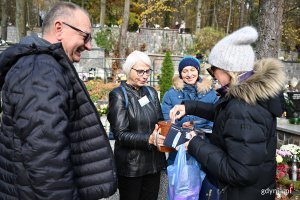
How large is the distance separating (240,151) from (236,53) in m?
0.60

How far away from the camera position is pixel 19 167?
5.28ft

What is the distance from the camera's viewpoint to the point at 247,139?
6.06 feet

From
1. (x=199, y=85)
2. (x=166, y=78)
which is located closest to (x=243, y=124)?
(x=199, y=85)

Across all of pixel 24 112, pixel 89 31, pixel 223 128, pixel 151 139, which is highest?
pixel 89 31

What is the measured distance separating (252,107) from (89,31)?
1.03 meters

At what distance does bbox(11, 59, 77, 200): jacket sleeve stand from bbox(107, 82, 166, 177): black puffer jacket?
113 centimetres

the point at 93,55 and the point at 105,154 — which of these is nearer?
the point at 105,154

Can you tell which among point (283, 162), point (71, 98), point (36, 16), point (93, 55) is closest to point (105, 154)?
point (71, 98)

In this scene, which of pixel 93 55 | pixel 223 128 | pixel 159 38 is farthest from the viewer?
pixel 159 38

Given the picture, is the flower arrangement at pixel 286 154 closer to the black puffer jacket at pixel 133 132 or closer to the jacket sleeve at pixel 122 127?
the black puffer jacket at pixel 133 132

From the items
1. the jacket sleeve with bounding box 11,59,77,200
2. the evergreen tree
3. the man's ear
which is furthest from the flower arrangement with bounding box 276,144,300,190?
the evergreen tree

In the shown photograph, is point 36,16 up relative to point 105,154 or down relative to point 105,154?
up

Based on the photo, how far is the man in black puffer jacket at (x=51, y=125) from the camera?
157 cm

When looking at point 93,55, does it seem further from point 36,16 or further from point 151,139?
point 36,16
